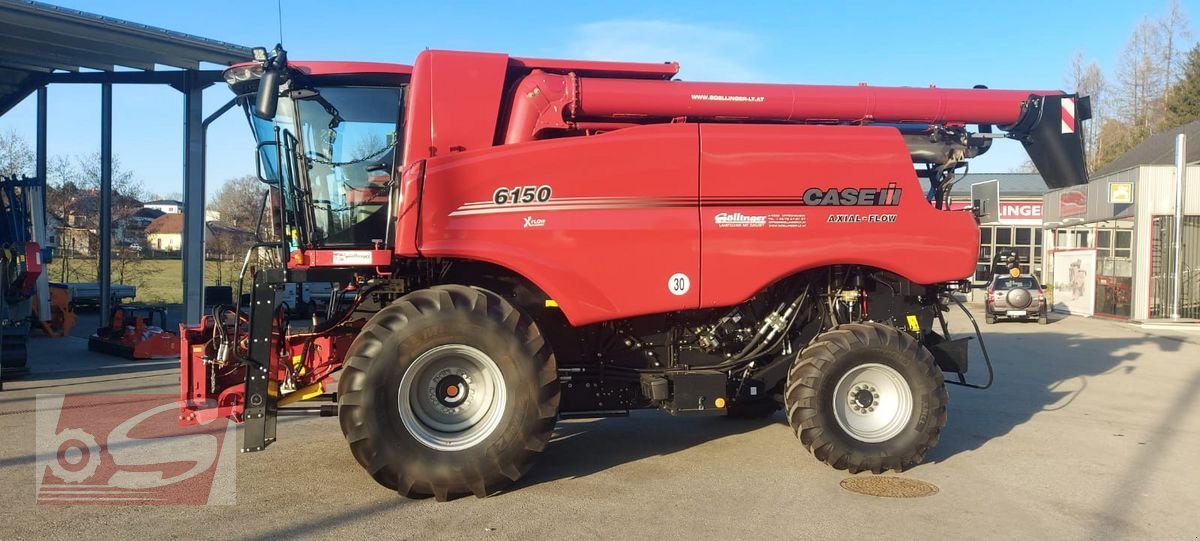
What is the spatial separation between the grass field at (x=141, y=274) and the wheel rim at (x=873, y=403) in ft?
85.1

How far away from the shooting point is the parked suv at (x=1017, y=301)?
79.8 feet

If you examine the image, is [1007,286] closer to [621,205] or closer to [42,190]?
[621,205]

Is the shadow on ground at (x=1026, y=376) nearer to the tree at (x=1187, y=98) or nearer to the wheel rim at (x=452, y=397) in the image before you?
the wheel rim at (x=452, y=397)

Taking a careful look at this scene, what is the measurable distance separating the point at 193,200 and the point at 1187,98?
5336 cm

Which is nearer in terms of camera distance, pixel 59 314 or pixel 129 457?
Answer: pixel 129 457

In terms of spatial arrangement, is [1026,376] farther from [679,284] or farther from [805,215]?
[679,284]

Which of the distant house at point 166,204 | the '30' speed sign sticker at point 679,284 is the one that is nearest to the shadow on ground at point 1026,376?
the '30' speed sign sticker at point 679,284

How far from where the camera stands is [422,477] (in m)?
5.87

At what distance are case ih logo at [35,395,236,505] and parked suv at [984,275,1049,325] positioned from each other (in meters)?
22.3

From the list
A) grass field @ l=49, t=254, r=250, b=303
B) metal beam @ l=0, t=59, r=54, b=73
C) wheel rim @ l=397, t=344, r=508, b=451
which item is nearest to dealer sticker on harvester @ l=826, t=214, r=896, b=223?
wheel rim @ l=397, t=344, r=508, b=451

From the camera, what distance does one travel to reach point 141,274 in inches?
1236

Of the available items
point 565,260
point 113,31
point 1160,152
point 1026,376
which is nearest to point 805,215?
point 565,260

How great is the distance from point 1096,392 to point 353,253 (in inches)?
395

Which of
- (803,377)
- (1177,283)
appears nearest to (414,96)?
(803,377)
